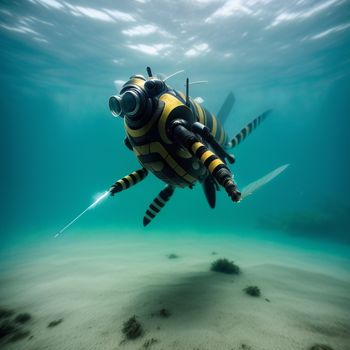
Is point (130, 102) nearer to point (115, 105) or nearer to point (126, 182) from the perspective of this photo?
point (115, 105)

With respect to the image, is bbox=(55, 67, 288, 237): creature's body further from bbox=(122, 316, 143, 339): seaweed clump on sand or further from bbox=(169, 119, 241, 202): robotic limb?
bbox=(122, 316, 143, 339): seaweed clump on sand

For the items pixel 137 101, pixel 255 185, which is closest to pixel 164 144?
pixel 137 101

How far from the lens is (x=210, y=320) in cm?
315

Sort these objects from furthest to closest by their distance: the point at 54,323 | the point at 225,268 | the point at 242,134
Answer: the point at 225,268, the point at 242,134, the point at 54,323

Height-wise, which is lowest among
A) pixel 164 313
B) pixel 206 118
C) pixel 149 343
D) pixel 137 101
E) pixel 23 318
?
pixel 23 318

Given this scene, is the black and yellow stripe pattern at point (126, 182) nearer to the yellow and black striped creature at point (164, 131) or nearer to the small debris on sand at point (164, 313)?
the yellow and black striped creature at point (164, 131)

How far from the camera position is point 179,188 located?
5.05m

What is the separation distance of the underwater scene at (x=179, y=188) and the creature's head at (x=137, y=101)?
0.02m

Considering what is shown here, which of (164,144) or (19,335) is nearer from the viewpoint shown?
(164,144)

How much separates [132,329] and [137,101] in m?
3.07

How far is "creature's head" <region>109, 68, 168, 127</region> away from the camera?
2832 mm

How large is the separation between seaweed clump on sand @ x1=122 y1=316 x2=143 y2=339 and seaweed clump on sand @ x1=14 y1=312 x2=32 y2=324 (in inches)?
81.8

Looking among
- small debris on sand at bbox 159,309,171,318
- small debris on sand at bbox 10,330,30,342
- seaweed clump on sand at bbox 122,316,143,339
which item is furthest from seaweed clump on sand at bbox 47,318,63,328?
small debris on sand at bbox 159,309,171,318

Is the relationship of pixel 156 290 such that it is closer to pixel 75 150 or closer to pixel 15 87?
pixel 15 87
